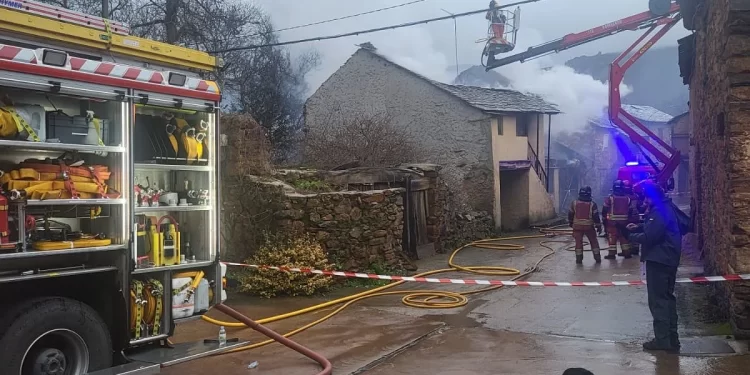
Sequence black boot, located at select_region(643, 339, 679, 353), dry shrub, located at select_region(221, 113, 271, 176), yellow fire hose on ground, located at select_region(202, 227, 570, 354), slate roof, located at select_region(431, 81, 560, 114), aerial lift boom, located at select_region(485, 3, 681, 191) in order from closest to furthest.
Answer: black boot, located at select_region(643, 339, 679, 353)
yellow fire hose on ground, located at select_region(202, 227, 570, 354)
dry shrub, located at select_region(221, 113, 271, 176)
aerial lift boom, located at select_region(485, 3, 681, 191)
slate roof, located at select_region(431, 81, 560, 114)

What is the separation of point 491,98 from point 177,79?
18685mm

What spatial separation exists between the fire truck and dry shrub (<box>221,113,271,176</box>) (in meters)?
5.80

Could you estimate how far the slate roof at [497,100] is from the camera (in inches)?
848

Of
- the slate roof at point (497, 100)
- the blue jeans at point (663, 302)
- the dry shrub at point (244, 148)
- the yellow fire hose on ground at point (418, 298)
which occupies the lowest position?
the yellow fire hose on ground at point (418, 298)

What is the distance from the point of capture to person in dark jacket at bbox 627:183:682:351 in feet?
22.0

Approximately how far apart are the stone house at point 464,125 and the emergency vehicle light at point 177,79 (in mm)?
14343

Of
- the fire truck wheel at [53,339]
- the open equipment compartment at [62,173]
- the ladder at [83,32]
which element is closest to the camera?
the fire truck wheel at [53,339]

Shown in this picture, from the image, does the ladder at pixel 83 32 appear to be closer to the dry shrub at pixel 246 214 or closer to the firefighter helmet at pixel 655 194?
the firefighter helmet at pixel 655 194

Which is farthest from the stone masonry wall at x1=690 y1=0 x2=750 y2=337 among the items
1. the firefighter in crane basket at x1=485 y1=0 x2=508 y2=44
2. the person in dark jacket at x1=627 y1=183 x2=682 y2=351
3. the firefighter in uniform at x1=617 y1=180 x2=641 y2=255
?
the firefighter in crane basket at x1=485 y1=0 x2=508 y2=44

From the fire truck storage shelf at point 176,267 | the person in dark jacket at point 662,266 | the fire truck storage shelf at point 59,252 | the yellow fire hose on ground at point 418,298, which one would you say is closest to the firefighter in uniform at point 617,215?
the yellow fire hose on ground at point 418,298

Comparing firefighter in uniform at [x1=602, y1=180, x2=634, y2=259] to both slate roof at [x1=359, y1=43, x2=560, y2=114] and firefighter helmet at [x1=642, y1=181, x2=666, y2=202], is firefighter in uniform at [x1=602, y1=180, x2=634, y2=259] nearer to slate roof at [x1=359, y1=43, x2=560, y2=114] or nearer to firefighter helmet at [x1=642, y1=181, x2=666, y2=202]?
firefighter helmet at [x1=642, y1=181, x2=666, y2=202]

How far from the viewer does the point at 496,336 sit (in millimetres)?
7613

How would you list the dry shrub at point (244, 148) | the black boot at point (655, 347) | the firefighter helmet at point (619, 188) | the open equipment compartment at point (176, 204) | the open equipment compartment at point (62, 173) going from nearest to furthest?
the open equipment compartment at point (62, 173) → the open equipment compartment at point (176, 204) → the black boot at point (655, 347) → the dry shrub at point (244, 148) → the firefighter helmet at point (619, 188)

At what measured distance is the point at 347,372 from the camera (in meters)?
6.23
